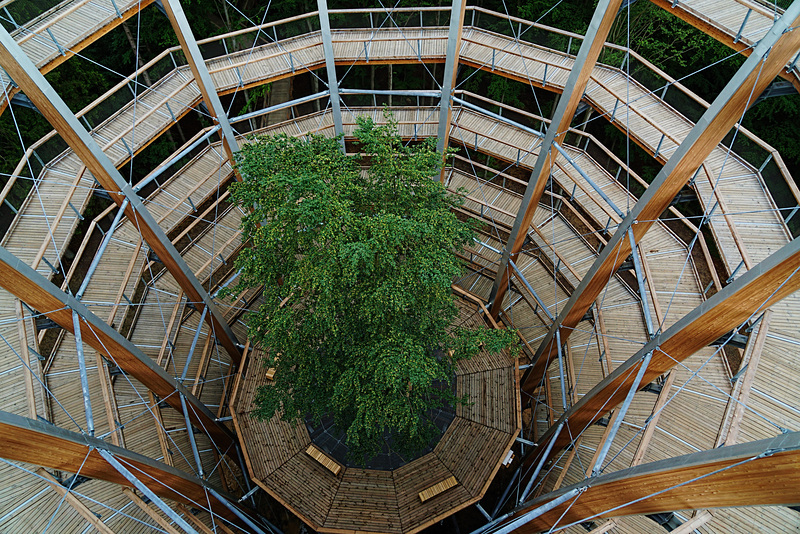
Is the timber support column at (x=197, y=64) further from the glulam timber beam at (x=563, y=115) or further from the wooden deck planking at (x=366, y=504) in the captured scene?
the wooden deck planking at (x=366, y=504)

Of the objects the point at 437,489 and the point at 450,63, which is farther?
the point at 437,489

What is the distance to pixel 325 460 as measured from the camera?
14.6 metres

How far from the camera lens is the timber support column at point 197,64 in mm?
11539

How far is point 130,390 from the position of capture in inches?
520

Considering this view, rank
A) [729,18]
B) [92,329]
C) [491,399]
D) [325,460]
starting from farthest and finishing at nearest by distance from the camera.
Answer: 1. [491,399]
2. [325,460]
3. [729,18]
4. [92,329]

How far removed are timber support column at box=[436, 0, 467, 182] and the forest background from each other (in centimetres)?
243

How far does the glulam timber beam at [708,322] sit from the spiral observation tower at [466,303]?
0.05 meters

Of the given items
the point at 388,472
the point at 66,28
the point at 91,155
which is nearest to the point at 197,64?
the point at 66,28

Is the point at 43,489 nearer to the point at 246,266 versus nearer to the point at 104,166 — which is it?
the point at 246,266

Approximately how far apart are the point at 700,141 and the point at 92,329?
11.8 metres

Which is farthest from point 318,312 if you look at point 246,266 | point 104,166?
point 104,166

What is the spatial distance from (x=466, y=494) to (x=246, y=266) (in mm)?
8404

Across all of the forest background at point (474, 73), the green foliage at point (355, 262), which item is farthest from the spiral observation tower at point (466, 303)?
the green foliage at point (355, 262)

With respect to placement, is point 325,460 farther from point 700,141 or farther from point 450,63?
point 700,141
